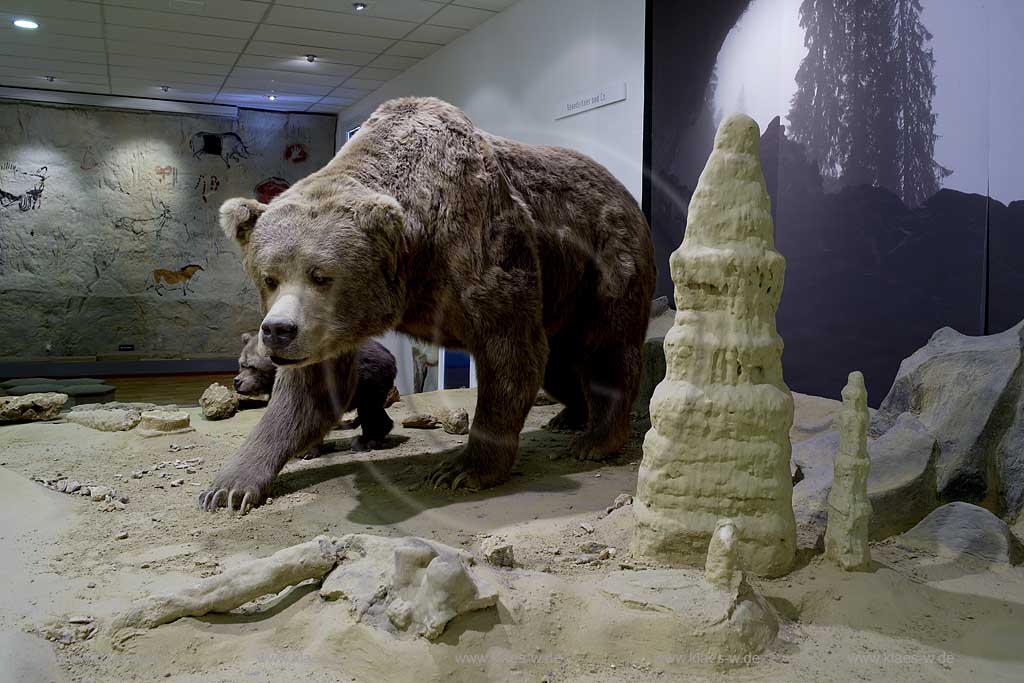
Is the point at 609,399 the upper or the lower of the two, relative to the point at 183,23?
lower

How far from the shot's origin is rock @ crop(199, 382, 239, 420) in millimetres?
5992

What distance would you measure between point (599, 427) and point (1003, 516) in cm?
217

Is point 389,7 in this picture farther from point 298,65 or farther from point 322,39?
point 298,65

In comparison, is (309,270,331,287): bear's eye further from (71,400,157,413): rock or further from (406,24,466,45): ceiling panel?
(406,24,466,45): ceiling panel

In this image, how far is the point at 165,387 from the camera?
6.32m

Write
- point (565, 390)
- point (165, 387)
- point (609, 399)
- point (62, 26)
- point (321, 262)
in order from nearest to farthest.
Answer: point (321, 262), point (609, 399), point (62, 26), point (565, 390), point (165, 387)

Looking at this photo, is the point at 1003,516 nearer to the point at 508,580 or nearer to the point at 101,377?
the point at 508,580

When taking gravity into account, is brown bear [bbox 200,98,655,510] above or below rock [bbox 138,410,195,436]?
above

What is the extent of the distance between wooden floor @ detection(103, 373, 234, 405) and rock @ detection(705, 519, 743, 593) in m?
5.01

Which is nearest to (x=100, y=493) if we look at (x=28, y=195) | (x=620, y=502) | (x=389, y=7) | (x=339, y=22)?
(x=620, y=502)

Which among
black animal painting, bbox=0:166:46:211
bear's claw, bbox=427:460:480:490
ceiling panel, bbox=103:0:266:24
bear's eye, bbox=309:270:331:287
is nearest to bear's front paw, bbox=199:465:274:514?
bear's claw, bbox=427:460:480:490

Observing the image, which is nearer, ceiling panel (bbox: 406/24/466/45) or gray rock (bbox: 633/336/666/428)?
gray rock (bbox: 633/336/666/428)

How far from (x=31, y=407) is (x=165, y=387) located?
970mm

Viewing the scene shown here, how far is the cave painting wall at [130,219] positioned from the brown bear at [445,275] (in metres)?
1.96
